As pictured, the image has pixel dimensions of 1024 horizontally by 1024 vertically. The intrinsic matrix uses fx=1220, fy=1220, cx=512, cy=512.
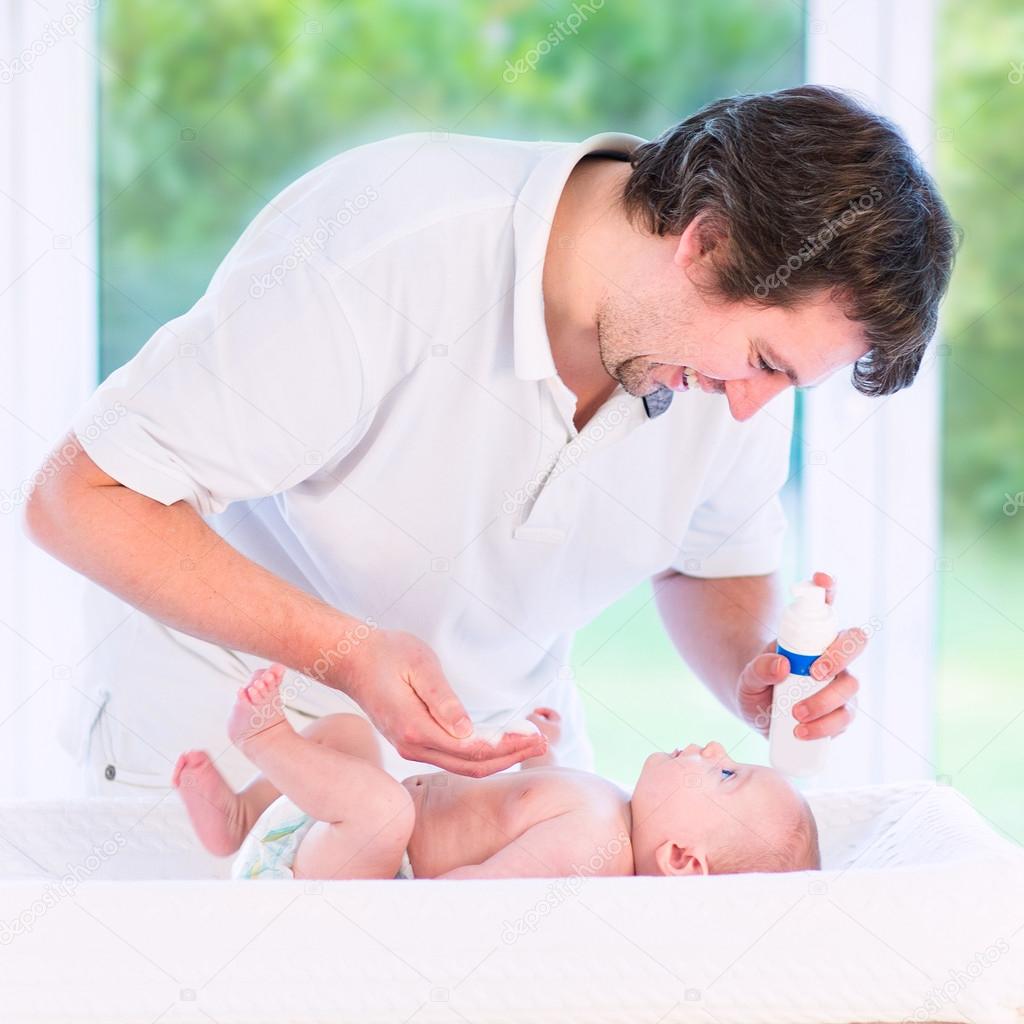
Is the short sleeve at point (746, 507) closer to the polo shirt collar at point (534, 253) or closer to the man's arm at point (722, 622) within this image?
the man's arm at point (722, 622)

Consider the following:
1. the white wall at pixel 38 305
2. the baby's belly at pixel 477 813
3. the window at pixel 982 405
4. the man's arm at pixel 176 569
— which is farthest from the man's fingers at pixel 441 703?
the window at pixel 982 405

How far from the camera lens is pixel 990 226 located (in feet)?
8.66

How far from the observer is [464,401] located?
149 centimetres

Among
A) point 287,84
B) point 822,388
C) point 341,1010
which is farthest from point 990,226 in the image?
point 341,1010

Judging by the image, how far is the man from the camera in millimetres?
1303

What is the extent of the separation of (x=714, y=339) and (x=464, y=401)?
0.31m

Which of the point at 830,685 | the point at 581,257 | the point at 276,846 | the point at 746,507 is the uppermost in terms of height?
the point at 581,257

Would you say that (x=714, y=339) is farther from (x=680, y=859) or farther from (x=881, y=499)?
(x=881, y=499)

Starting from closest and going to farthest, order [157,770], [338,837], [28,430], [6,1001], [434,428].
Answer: [6,1001] < [338,837] < [434,428] < [157,770] < [28,430]

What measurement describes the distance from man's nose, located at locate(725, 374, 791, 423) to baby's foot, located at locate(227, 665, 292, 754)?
598 mm

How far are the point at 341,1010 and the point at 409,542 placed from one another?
0.62 meters

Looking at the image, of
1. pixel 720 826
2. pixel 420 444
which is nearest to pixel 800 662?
pixel 720 826

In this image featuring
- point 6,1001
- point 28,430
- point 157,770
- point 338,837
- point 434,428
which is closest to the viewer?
point 6,1001

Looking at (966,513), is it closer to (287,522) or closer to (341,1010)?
(287,522)
